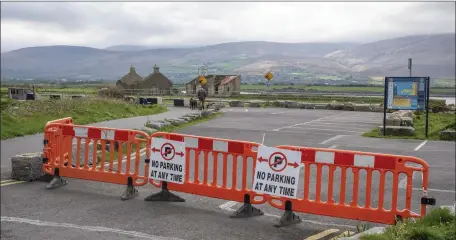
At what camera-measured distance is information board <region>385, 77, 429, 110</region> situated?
62.3 feet

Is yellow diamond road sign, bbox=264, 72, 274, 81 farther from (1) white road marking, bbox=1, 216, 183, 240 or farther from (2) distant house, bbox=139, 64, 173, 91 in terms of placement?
(1) white road marking, bbox=1, 216, 183, 240

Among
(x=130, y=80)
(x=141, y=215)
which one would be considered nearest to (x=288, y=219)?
(x=141, y=215)

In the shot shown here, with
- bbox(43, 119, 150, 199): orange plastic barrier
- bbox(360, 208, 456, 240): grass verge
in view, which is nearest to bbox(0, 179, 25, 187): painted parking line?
bbox(43, 119, 150, 199): orange plastic barrier

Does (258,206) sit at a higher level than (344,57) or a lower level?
lower

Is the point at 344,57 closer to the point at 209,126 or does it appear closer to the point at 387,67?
the point at 387,67

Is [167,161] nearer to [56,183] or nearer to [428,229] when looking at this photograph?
[56,183]

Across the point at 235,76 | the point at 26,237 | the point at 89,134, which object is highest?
the point at 235,76

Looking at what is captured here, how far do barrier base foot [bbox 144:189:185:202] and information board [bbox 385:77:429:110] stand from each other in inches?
502

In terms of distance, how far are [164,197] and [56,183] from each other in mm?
2398

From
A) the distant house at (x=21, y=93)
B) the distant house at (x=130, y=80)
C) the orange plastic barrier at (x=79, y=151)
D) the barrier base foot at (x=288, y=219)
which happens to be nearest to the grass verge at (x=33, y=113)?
the distant house at (x=21, y=93)

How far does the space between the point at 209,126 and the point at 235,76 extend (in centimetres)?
737

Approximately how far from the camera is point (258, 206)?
8.17 m

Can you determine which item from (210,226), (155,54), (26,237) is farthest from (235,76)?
(26,237)

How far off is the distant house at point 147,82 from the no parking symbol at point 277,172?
653 cm
